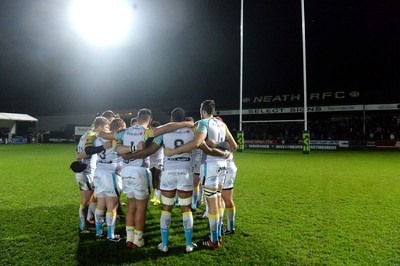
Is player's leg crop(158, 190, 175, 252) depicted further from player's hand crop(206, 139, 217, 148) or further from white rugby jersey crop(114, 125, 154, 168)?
player's hand crop(206, 139, 217, 148)

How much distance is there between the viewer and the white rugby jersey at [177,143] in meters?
4.46

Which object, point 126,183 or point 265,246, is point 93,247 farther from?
point 265,246

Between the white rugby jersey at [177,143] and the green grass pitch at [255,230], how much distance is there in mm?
1313

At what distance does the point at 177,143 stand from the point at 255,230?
2362mm

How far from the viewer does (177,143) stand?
4.46 m

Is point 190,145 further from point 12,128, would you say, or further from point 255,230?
point 12,128

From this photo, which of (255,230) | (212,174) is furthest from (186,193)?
(255,230)

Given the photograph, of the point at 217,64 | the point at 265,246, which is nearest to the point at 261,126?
the point at 217,64

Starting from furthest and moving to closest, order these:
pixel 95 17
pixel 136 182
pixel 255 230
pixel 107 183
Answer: pixel 95 17
pixel 255 230
pixel 107 183
pixel 136 182

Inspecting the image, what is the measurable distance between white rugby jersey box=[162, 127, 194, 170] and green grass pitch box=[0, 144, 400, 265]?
131cm

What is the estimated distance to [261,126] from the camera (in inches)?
1471

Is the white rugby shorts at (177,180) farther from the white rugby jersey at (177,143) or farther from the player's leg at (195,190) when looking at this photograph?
the player's leg at (195,190)

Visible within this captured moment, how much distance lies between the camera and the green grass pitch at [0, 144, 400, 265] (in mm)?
4316

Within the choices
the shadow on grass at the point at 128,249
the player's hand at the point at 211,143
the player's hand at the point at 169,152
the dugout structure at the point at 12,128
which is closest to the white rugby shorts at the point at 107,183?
the shadow on grass at the point at 128,249
